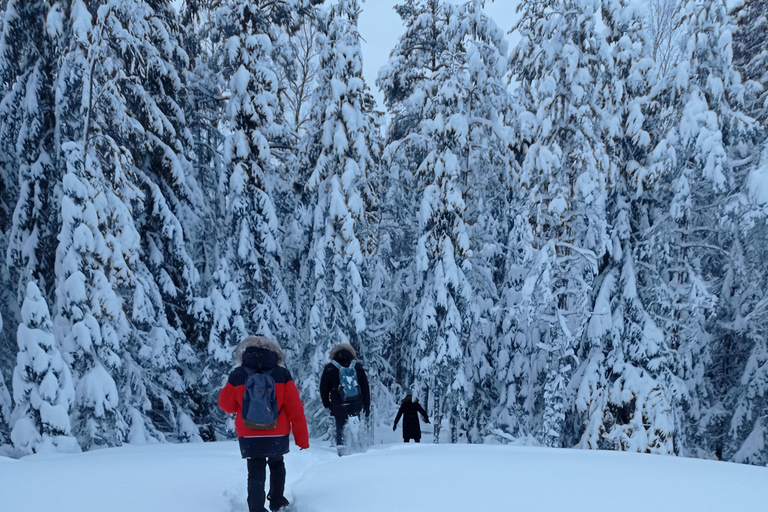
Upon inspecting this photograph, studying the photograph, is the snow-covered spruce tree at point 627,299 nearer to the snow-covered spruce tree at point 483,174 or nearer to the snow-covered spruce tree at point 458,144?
the snow-covered spruce tree at point 483,174

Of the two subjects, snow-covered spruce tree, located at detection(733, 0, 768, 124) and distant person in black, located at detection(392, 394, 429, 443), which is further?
snow-covered spruce tree, located at detection(733, 0, 768, 124)

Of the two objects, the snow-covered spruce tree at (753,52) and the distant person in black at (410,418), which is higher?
the snow-covered spruce tree at (753,52)

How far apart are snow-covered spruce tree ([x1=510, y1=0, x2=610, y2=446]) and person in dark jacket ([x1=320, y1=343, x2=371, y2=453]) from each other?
484 centimetres

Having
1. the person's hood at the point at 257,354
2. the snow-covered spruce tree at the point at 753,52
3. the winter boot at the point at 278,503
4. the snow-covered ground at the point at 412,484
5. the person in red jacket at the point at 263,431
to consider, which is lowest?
the winter boot at the point at 278,503

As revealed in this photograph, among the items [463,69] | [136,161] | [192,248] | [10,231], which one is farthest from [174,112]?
[463,69]

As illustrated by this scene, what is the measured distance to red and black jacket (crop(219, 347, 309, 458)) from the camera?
4.98 m

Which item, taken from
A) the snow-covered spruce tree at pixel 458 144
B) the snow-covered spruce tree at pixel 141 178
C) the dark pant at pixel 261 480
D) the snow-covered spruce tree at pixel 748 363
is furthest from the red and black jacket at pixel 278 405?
the snow-covered spruce tree at pixel 748 363

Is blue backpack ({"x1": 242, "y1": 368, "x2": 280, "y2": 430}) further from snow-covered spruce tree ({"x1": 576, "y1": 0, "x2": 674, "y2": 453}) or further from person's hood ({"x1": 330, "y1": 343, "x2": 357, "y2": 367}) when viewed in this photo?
snow-covered spruce tree ({"x1": 576, "y1": 0, "x2": 674, "y2": 453})

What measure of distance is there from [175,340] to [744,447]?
579 inches

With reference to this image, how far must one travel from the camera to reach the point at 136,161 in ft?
43.9

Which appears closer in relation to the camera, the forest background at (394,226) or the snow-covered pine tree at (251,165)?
the forest background at (394,226)

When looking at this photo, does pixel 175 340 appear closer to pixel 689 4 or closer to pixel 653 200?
pixel 653 200

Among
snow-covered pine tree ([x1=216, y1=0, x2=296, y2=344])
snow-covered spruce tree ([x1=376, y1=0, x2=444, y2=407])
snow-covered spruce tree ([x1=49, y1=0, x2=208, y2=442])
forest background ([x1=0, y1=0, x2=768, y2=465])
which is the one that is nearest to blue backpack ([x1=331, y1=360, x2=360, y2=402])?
forest background ([x1=0, y1=0, x2=768, y2=465])

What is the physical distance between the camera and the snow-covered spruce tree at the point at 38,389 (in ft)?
28.2
